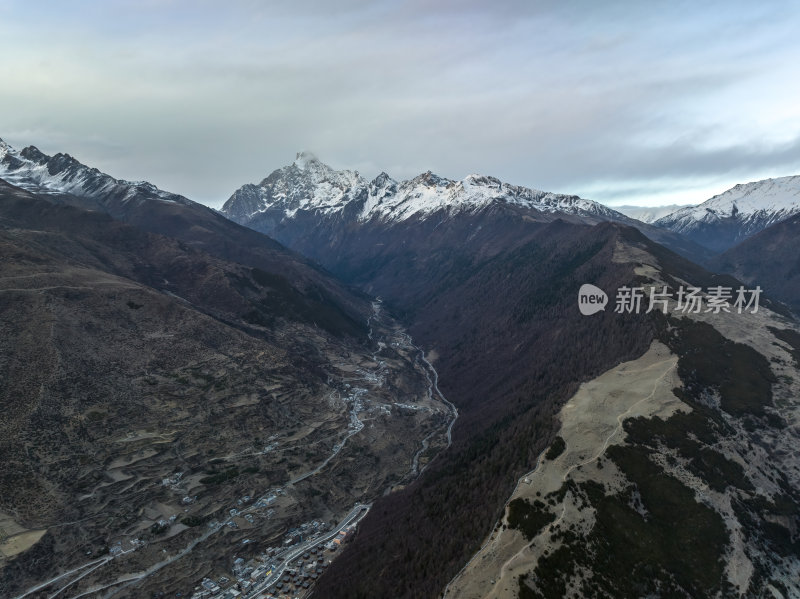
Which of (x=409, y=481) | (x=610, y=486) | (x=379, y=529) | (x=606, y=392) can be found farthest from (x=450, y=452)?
(x=610, y=486)

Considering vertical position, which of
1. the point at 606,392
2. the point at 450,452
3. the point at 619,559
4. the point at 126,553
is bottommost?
the point at 126,553

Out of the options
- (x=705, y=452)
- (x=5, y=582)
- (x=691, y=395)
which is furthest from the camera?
(x=691, y=395)

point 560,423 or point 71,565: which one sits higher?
point 560,423

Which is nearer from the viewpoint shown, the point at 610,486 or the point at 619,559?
the point at 619,559

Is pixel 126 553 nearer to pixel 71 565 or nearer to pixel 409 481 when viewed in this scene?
pixel 71 565

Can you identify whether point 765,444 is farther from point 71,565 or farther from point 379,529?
point 71,565

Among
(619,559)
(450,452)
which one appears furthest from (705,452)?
(450,452)

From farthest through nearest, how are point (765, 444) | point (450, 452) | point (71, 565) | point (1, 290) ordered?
point (450, 452) < point (1, 290) < point (765, 444) < point (71, 565)

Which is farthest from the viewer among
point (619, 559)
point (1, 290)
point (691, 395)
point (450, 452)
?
point (450, 452)

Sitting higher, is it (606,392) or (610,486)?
(606,392)
